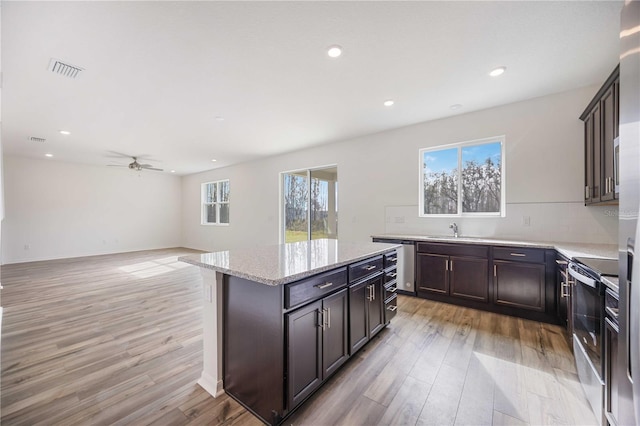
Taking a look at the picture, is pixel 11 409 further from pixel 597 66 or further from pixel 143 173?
pixel 143 173

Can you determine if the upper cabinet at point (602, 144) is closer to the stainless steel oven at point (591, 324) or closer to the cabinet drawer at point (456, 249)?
the stainless steel oven at point (591, 324)

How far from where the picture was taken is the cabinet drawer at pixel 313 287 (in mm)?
1458

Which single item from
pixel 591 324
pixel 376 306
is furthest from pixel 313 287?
pixel 591 324

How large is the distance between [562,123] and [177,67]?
4384mm

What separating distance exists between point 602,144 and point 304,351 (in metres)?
3.30

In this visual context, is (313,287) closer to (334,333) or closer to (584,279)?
(334,333)

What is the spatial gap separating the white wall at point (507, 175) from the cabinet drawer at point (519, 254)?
54 centimetres

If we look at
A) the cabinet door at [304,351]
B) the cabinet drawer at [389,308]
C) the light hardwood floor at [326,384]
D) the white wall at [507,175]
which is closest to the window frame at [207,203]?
the white wall at [507,175]

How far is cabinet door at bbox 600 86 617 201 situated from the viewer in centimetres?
221

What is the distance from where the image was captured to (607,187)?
2.32m

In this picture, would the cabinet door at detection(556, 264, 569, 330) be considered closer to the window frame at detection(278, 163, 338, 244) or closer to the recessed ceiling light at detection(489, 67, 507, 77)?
the recessed ceiling light at detection(489, 67, 507, 77)

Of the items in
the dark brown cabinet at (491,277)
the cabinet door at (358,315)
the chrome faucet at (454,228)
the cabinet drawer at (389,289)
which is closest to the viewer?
the cabinet door at (358,315)

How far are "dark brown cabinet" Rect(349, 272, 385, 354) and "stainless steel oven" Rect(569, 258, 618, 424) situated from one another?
1372mm

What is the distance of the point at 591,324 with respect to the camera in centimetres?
154
